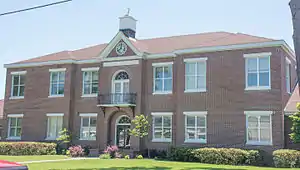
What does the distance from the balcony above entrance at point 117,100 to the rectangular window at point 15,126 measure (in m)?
9.03

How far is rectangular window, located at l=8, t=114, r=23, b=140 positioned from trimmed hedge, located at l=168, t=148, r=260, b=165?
651 inches

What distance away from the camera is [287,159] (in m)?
23.2

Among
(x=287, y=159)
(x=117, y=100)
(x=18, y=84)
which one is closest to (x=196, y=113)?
(x=117, y=100)

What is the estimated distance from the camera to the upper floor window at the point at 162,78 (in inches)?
1186

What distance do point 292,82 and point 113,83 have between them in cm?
1376

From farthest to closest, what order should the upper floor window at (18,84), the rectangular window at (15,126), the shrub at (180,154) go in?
the upper floor window at (18,84) < the rectangular window at (15,126) < the shrub at (180,154)

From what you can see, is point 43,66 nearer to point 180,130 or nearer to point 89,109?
point 89,109

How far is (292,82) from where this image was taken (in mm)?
29188

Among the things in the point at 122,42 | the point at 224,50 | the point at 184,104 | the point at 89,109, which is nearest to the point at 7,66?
the point at 89,109

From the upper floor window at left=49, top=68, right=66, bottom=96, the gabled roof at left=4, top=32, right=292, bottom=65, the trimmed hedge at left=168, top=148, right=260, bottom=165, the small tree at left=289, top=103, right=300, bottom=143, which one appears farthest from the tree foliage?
the small tree at left=289, top=103, right=300, bottom=143

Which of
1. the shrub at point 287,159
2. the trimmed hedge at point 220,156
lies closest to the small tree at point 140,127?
the trimmed hedge at point 220,156

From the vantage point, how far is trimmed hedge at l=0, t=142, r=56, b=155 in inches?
1243

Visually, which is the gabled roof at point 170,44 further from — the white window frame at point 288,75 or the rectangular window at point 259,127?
the rectangular window at point 259,127

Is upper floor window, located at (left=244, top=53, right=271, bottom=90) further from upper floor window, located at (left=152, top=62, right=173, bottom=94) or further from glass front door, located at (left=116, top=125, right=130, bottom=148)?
glass front door, located at (left=116, top=125, right=130, bottom=148)
